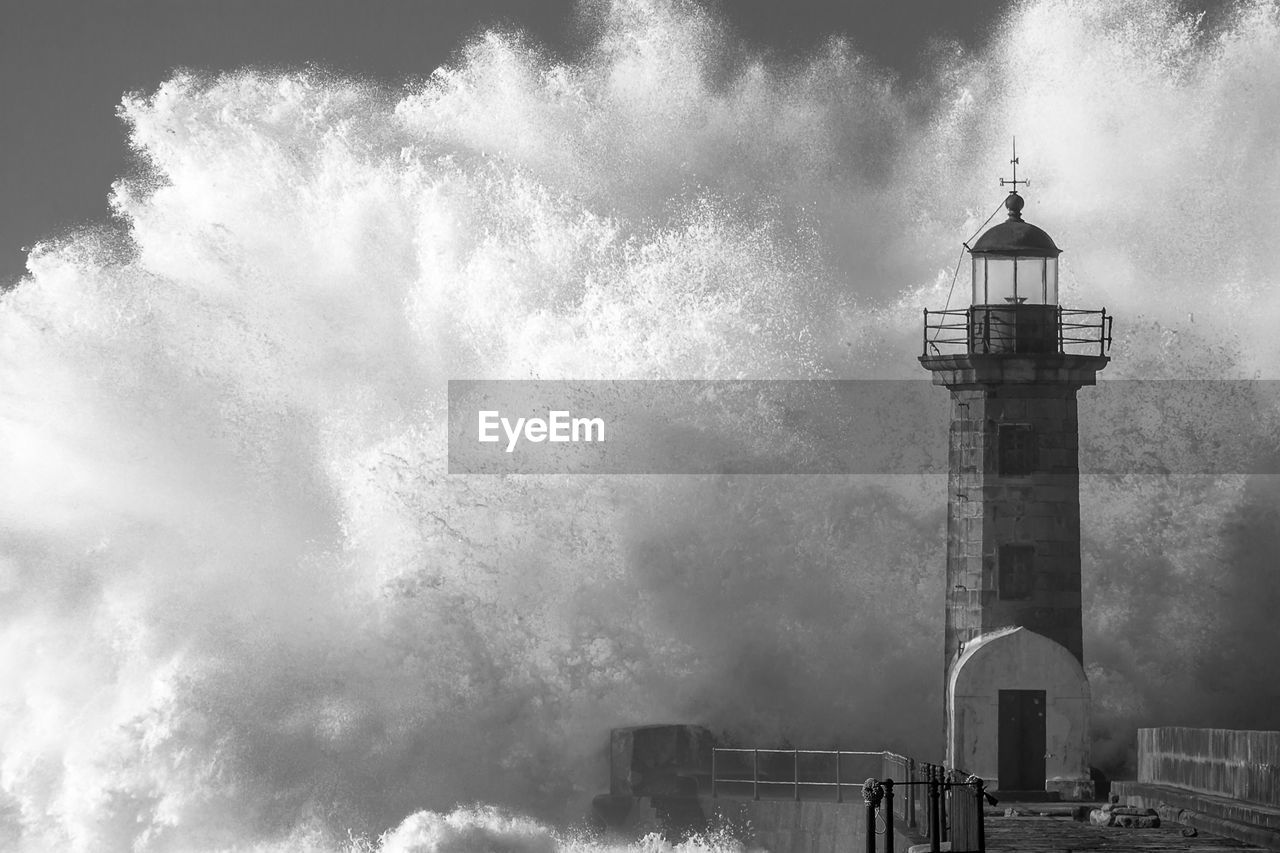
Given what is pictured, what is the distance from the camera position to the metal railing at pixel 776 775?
22812 mm

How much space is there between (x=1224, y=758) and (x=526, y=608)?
1004cm

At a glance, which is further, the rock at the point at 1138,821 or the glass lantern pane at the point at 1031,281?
the glass lantern pane at the point at 1031,281

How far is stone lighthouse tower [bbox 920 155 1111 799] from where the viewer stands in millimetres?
21500

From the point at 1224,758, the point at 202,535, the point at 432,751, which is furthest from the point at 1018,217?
the point at 202,535

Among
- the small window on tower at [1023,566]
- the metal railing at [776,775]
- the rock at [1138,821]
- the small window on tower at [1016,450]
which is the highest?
the small window on tower at [1016,450]

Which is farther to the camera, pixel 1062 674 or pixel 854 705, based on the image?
pixel 854 705

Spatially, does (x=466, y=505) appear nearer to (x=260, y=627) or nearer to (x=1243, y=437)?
(x=260, y=627)

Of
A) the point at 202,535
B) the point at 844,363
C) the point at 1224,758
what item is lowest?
the point at 1224,758

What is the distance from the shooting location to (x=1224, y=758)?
1825 centimetres

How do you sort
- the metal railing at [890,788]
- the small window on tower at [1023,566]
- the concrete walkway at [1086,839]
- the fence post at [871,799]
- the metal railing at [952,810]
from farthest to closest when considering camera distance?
the small window on tower at [1023,566]
the concrete walkway at [1086,839]
the metal railing at [890,788]
the metal railing at [952,810]
the fence post at [871,799]

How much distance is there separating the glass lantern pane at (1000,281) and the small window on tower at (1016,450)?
106cm

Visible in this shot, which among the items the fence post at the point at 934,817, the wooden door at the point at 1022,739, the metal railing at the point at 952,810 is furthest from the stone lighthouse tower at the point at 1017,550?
the fence post at the point at 934,817

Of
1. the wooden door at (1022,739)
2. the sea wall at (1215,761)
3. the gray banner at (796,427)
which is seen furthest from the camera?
the gray banner at (796,427)

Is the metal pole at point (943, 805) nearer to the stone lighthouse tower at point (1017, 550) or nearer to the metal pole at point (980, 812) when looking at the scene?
the metal pole at point (980, 812)
